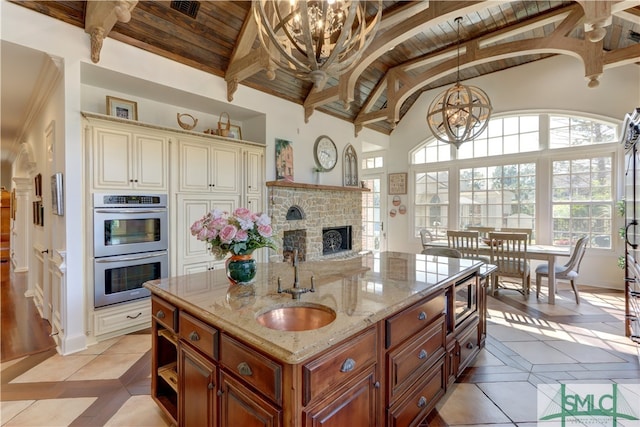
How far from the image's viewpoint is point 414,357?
159cm

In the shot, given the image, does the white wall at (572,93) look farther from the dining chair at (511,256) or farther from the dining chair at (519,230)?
the dining chair at (511,256)

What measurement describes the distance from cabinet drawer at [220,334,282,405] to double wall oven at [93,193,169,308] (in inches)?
99.0

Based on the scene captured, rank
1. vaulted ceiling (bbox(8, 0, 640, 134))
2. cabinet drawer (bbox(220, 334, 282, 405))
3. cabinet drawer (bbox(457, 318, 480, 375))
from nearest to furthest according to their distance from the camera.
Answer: cabinet drawer (bbox(220, 334, 282, 405)) → cabinet drawer (bbox(457, 318, 480, 375)) → vaulted ceiling (bbox(8, 0, 640, 134))

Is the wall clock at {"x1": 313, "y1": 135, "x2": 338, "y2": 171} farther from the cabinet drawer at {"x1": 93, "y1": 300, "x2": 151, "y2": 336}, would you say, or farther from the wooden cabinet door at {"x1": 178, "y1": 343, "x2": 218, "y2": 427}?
the wooden cabinet door at {"x1": 178, "y1": 343, "x2": 218, "y2": 427}

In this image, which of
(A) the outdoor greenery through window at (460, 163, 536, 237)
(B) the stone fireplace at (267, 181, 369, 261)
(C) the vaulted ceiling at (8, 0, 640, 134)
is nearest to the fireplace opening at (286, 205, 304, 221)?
(B) the stone fireplace at (267, 181, 369, 261)

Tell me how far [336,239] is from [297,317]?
4728 millimetres

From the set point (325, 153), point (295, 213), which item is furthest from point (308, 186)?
point (325, 153)

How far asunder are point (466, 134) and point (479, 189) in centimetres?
307

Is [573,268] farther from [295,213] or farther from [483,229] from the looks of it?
[295,213]

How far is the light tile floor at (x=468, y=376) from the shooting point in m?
1.94

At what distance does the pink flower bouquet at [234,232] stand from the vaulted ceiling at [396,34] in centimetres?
181

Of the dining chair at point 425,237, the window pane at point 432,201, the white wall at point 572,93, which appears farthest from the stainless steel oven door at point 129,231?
the white wall at point 572,93

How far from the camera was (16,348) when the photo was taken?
2887 mm

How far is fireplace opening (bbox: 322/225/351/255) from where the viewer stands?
19.2ft
